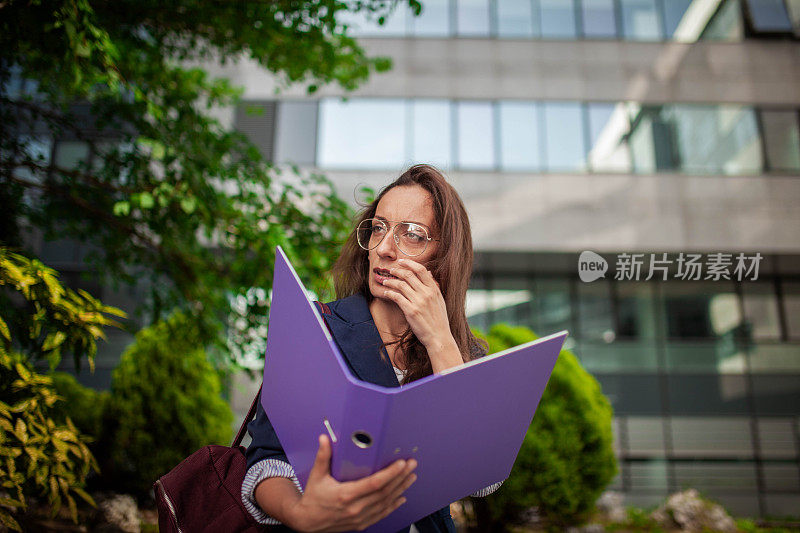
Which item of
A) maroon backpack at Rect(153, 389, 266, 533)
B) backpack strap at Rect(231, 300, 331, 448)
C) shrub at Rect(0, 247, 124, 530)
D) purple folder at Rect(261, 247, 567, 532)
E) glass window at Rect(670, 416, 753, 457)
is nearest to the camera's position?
purple folder at Rect(261, 247, 567, 532)

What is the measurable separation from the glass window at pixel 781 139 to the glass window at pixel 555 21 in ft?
14.9

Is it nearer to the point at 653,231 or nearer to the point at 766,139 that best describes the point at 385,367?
the point at 653,231

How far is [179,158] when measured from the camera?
155 inches

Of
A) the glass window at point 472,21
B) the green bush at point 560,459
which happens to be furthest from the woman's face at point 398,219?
the glass window at point 472,21

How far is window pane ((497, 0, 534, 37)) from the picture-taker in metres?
12.0

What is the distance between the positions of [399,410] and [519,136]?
1128 centimetres

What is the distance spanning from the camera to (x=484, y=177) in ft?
37.0

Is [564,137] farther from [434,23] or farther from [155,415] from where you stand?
[155,415]

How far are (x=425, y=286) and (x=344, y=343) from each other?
29cm

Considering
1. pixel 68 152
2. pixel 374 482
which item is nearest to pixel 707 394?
pixel 374 482

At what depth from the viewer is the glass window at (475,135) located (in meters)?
11.4

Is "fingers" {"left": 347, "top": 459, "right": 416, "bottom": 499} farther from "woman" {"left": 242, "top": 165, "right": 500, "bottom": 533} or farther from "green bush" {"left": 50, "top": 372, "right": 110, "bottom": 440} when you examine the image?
"green bush" {"left": 50, "top": 372, "right": 110, "bottom": 440}

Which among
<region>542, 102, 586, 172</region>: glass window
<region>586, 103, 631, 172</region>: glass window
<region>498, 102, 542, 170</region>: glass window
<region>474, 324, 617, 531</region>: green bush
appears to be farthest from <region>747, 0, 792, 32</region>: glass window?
<region>474, 324, 617, 531</region>: green bush

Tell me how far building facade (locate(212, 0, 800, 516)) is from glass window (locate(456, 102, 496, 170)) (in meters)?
0.03
